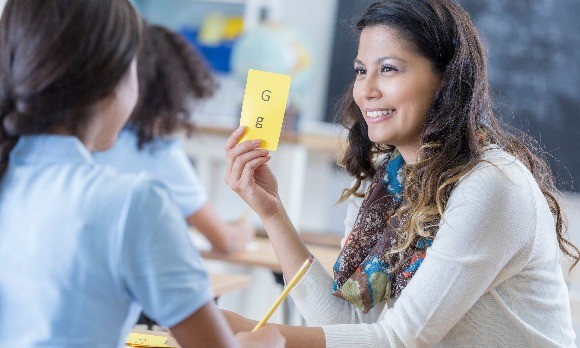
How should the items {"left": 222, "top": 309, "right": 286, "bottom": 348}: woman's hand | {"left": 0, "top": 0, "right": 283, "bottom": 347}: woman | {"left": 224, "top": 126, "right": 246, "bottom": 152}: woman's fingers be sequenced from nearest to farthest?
{"left": 0, "top": 0, "right": 283, "bottom": 347}: woman → {"left": 222, "top": 309, "right": 286, "bottom": 348}: woman's hand → {"left": 224, "top": 126, "right": 246, "bottom": 152}: woman's fingers

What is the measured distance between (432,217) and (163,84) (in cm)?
154

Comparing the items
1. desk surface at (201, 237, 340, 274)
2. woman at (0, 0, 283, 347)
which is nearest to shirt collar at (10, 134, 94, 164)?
woman at (0, 0, 283, 347)

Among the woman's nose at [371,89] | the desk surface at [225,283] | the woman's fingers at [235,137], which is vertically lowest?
the desk surface at [225,283]

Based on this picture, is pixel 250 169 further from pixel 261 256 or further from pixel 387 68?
pixel 261 256

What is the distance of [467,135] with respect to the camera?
1.86 meters

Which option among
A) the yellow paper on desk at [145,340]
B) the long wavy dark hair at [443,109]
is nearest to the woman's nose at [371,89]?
the long wavy dark hair at [443,109]

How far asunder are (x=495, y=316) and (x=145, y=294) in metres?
0.83

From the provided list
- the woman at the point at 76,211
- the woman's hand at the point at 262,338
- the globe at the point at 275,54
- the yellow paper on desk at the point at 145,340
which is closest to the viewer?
the woman at the point at 76,211

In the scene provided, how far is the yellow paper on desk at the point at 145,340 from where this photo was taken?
Result: 1648 mm

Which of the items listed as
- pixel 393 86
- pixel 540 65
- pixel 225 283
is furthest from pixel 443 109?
pixel 540 65

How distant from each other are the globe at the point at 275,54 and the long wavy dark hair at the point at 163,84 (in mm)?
1811

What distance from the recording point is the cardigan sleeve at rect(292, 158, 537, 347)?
1710mm

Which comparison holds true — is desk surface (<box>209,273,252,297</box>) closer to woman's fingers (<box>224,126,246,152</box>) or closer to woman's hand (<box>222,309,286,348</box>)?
woman's fingers (<box>224,126,246,152</box>)

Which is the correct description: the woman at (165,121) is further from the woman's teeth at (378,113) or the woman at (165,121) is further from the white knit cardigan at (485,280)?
the white knit cardigan at (485,280)
